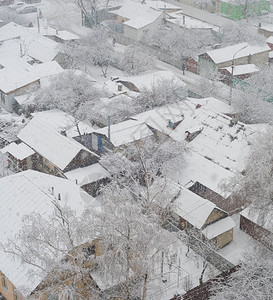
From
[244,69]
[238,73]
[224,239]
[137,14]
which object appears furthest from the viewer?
[137,14]

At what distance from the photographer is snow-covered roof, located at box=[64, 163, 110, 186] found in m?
33.0

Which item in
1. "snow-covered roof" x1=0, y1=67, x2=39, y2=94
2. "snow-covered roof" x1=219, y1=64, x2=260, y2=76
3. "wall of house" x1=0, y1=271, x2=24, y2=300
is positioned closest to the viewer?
"wall of house" x1=0, y1=271, x2=24, y2=300

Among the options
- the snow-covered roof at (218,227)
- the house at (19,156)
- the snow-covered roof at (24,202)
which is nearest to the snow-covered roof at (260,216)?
the snow-covered roof at (218,227)

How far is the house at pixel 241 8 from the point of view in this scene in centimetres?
6625

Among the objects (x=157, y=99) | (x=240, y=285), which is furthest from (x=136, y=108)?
(x=240, y=285)

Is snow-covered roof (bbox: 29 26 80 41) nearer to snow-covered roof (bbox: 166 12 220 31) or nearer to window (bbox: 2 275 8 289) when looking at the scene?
snow-covered roof (bbox: 166 12 220 31)

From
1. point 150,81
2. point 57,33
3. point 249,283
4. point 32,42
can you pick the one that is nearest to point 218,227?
point 249,283

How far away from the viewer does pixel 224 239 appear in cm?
2931

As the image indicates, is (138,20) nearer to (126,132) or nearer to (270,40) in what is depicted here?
(270,40)

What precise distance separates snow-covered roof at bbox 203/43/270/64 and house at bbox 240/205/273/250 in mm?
23785

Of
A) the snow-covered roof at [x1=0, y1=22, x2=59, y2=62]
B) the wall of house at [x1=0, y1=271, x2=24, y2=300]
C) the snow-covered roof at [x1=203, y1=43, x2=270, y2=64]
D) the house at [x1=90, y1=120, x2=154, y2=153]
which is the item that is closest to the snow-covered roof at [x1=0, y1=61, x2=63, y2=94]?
the snow-covered roof at [x1=0, y1=22, x2=59, y2=62]

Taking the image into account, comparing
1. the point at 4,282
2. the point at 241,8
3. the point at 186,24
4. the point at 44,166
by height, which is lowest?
the point at 241,8

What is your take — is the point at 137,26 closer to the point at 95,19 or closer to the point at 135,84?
the point at 95,19

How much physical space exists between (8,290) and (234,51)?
35.3m
